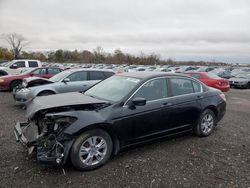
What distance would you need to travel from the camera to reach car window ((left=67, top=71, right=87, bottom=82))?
8082 mm

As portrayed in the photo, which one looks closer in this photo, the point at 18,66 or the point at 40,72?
the point at 40,72

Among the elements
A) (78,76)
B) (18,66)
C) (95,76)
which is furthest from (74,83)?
(18,66)

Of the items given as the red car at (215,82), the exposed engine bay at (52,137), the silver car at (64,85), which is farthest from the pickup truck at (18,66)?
the exposed engine bay at (52,137)

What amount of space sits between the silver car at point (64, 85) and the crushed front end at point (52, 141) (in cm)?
355

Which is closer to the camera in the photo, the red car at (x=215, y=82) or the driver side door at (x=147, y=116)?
the driver side door at (x=147, y=116)

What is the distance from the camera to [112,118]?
3492 mm

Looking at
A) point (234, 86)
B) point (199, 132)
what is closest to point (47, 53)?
point (234, 86)

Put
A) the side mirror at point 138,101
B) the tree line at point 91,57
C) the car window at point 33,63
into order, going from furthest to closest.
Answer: the tree line at point 91,57 < the car window at point 33,63 < the side mirror at point 138,101

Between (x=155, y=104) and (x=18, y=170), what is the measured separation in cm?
253

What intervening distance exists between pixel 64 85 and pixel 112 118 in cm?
457

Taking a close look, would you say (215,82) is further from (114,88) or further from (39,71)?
(39,71)

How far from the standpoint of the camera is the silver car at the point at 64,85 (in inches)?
280

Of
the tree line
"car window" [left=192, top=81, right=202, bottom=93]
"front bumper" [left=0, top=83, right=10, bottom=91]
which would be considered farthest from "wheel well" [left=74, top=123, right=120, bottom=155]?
the tree line

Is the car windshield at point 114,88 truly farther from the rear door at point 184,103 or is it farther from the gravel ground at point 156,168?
the gravel ground at point 156,168
